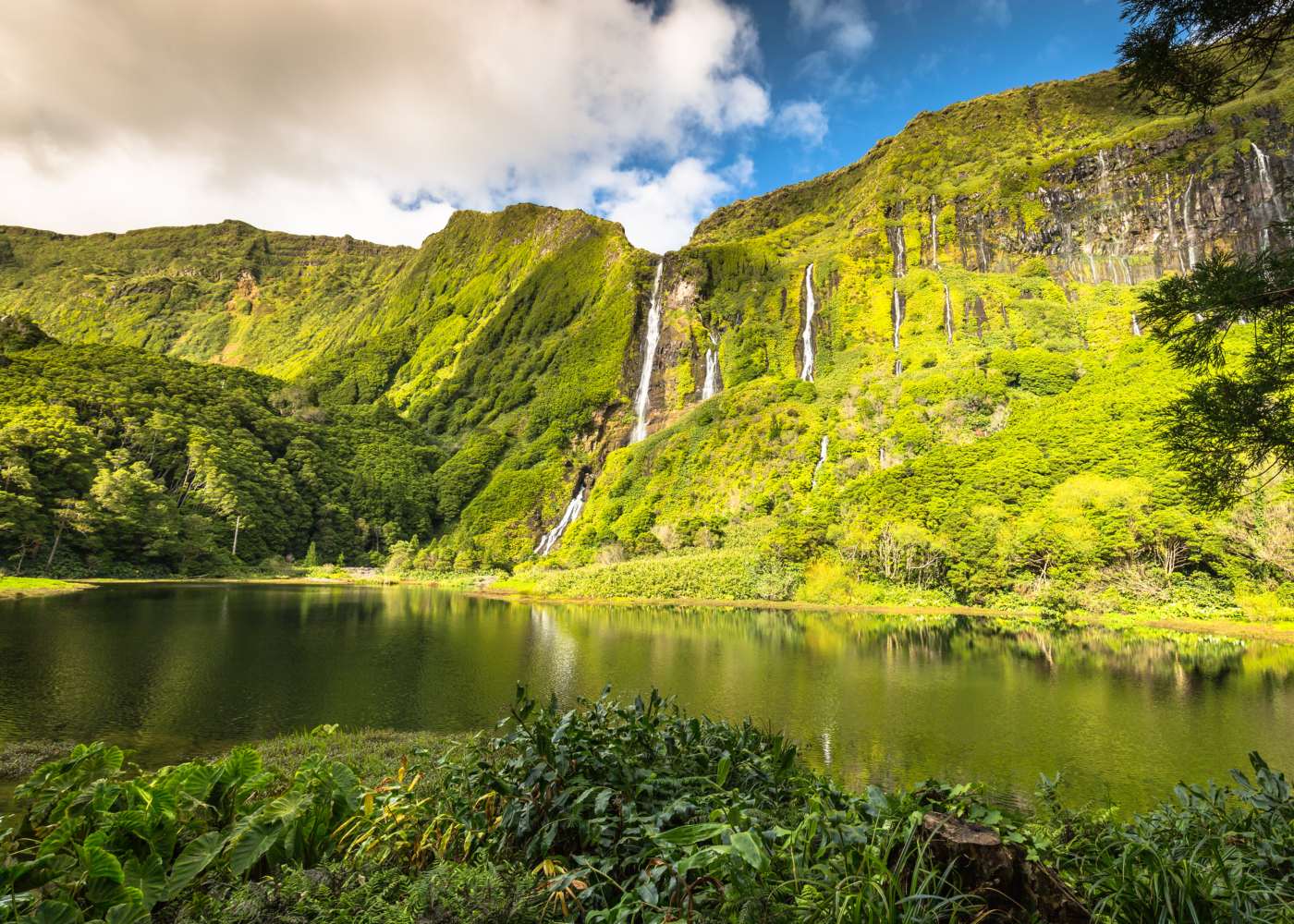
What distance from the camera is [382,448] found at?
11031 cm

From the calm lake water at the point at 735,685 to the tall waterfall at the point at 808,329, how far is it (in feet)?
212

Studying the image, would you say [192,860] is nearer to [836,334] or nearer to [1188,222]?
[836,334]

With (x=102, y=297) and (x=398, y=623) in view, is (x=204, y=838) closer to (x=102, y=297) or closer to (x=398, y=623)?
(x=398, y=623)

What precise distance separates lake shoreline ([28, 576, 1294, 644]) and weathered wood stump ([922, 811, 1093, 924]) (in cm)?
3910

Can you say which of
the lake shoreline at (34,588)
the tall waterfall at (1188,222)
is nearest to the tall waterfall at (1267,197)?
the tall waterfall at (1188,222)

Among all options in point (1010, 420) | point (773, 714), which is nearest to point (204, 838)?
point (773, 714)

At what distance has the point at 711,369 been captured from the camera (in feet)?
338

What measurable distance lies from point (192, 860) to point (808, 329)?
105 meters

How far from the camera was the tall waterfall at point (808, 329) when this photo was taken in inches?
3733

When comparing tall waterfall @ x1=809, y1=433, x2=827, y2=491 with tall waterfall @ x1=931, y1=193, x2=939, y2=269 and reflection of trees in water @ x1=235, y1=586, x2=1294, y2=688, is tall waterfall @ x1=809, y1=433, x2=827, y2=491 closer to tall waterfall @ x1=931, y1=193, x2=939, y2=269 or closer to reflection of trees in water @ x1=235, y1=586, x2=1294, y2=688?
reflection of trees in water @ x1=235, y1=586, x2=1294, y2=688

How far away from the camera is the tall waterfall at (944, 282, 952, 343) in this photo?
84.9m

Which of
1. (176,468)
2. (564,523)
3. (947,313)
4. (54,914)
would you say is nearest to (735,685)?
(54,914)

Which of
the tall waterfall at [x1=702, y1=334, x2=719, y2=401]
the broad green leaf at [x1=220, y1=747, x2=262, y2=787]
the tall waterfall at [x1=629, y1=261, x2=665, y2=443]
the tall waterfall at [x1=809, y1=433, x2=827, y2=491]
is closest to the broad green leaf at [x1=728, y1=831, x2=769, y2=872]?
the broad green leaf at [x1=220, y1=747, x2=262, y2=787]

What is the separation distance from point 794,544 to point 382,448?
86.1 m
